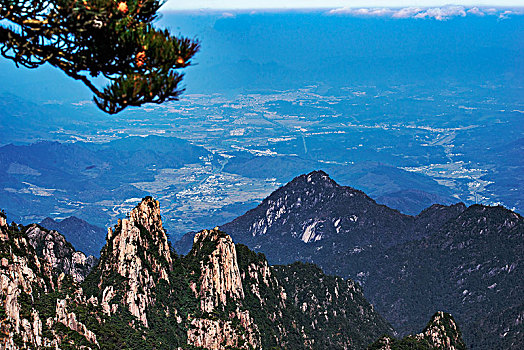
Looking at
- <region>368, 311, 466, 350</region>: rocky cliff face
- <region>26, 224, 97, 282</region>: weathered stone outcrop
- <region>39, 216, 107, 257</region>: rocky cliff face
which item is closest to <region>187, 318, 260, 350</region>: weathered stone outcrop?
<region>368, 311, 466, 350</region>: rocky cliff face

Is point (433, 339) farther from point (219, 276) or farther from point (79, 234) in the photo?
point (79, 234)

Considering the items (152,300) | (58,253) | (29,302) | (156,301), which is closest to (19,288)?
(29,302)

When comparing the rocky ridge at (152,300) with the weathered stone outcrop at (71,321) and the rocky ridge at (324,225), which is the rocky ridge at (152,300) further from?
the rocky ridge at (324,225)

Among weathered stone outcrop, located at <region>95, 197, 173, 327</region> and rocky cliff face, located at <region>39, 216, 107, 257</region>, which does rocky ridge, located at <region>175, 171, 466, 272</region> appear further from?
weathered stone outcrop, located at <region>95, 197, 173, 327</region>

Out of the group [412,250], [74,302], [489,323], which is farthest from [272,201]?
[74,302]

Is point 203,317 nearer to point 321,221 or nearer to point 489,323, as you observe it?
point 489,323

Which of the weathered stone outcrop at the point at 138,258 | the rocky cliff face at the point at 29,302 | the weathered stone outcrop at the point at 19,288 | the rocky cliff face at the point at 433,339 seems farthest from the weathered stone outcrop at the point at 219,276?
the weathered stone outcrop at the point at 19,288
